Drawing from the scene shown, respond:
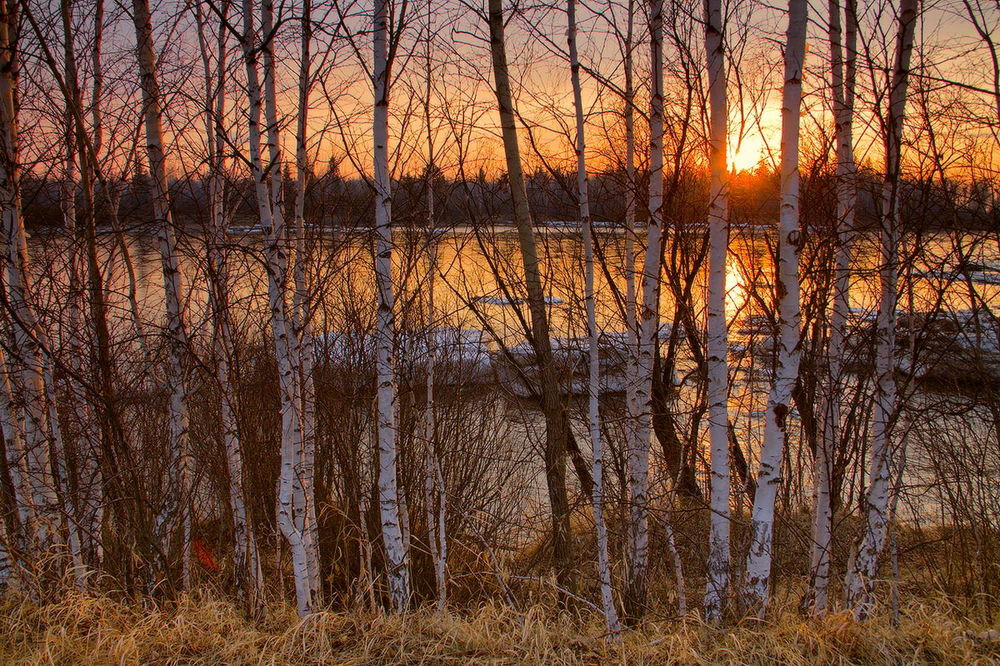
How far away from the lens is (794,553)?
8.19 metres

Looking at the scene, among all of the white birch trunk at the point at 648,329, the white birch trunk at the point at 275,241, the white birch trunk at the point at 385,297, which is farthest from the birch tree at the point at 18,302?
the white birch trunk at the point at 648,329

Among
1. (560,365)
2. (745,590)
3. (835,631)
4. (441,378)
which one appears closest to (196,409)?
(441,378)

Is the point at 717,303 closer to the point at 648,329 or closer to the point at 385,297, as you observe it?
the point at 648,329

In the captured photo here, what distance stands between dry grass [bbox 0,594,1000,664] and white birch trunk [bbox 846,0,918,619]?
0.94 m

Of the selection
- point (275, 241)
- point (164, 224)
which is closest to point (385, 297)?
point (275, 241)

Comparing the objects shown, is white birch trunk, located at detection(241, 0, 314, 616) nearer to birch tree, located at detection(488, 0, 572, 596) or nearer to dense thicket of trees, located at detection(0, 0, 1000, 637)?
dense thicket of trees, located at detection(0, 0, 1000, 637)

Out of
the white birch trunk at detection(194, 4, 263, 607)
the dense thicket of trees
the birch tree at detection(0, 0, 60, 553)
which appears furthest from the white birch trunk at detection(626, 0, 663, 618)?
the birch tree at detection(0, 0, 60, 553)

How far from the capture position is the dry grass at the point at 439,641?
3.70 m

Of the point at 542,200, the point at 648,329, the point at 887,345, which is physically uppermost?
the point at 542,200

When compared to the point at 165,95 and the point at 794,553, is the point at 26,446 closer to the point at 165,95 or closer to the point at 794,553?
the point at 165,95

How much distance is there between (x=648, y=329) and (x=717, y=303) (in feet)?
2.98

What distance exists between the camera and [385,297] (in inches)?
191

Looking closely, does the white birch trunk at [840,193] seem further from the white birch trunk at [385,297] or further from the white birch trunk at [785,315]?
the white birch trunk at [385,297]

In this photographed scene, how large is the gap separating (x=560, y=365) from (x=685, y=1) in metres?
5.06
